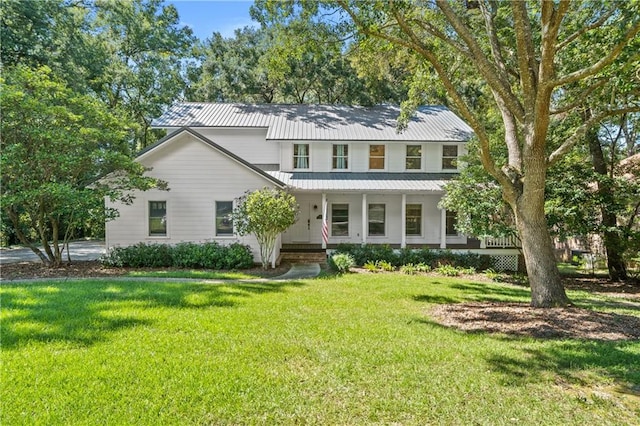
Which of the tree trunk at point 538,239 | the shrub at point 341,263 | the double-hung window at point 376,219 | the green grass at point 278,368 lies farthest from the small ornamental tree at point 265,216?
the tree trunk at point 538,239

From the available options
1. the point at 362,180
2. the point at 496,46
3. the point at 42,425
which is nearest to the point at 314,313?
the point at 42,425

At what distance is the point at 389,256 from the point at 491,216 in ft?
13.6

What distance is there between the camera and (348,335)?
564 cm

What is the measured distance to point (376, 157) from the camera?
18219 mm

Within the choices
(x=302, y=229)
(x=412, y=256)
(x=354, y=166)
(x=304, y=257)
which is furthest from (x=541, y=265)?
(x=302, y=229)

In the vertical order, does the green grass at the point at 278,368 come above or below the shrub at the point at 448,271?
above

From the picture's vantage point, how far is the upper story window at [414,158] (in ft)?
60.0

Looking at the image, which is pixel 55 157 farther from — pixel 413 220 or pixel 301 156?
pixel 413 220

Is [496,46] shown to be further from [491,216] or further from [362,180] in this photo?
[362,180]

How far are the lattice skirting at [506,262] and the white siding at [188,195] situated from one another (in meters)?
10.9

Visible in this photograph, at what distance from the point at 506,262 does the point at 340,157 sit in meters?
9.25

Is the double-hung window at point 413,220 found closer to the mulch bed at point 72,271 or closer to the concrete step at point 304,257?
the concrete step at point 304,257

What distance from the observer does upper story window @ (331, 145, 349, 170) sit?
18.2 m

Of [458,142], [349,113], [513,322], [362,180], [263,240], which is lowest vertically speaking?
[513,322]
